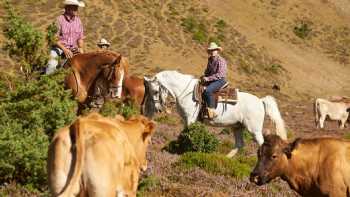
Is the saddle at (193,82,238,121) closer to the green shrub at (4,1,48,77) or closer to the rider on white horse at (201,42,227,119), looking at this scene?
the rider on white horse at (201,42,227,119)

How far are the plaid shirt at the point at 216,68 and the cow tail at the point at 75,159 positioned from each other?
1274 centimetres

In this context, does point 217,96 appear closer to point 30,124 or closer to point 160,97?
point 160,97

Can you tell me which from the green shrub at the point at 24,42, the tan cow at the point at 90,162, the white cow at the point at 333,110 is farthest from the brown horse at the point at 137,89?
the white cow at the point at 333,110

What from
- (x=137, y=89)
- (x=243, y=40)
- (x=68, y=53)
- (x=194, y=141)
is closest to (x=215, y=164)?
(x=194, y=141)

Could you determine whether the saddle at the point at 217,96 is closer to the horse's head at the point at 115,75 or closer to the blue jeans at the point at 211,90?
the blue jeans at the point at 211,90

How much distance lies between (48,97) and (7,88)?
31.6 inches

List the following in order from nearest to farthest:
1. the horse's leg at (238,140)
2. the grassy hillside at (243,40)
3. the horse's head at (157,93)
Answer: the horse's head at (157,93)
the horse's leg at (238,140)
the grassy hillside at (243,40)

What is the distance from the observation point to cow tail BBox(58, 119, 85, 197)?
6.21m

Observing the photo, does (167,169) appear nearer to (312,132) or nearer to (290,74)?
(312,132)

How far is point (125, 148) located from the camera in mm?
6809

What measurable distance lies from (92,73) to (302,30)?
79199 mm

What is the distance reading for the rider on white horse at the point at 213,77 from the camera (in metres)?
19.0

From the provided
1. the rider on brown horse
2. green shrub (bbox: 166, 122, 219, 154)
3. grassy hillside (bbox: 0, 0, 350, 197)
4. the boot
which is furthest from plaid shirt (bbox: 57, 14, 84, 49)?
grassy hillside (bbox: 0, 0, 350, 197)

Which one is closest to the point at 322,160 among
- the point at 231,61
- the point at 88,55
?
the point at 88,55
